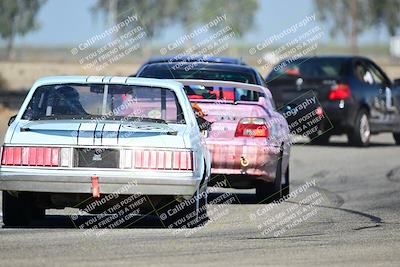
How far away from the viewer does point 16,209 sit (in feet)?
32.3

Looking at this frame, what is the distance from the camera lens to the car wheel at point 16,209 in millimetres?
9781

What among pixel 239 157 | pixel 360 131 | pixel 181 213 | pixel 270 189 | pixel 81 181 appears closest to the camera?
pixel 81 181

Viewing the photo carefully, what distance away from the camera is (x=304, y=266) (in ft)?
25.6

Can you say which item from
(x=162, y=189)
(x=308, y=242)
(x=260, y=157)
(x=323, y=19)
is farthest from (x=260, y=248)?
(x=323, y=19)

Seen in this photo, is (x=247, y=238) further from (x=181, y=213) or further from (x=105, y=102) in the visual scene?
(x=105, y=102)

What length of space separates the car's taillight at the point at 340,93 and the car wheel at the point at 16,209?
12405mm

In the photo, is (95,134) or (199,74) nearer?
(95,134)

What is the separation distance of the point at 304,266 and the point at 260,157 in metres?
4.17

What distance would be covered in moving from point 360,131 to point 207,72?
28.1 ft

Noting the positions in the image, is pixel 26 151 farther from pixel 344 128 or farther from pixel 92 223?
pixel 344 128

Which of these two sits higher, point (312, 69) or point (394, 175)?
point (312, 69)

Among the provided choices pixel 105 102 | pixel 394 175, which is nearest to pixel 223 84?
pixel 105 102

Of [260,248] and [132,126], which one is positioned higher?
[132,126]

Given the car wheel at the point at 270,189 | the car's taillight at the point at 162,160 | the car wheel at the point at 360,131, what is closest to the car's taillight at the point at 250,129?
the car wheel at the point at 270,189
